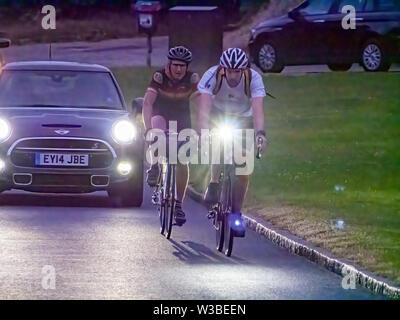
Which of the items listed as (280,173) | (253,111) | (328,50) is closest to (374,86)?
(328,50)

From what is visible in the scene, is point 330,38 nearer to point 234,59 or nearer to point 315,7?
point 315,7

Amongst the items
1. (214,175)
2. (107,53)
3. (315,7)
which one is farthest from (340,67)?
(214,175)

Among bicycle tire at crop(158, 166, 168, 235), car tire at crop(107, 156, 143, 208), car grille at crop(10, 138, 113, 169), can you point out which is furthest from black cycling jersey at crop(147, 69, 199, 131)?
car tire at crop(107, 156, 143, 208)

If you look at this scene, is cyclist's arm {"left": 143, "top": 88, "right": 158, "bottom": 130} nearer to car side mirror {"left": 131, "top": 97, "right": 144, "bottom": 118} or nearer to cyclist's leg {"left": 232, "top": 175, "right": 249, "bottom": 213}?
cyclist's leg {"left": 232, "top": 175, "right": 249, "bottom": 213}

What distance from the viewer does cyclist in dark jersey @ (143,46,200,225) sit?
587 inches

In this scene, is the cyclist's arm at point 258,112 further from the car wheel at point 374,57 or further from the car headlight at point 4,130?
the car wheel at point 374,57

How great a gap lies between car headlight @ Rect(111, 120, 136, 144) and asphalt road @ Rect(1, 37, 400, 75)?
1667 centimetres

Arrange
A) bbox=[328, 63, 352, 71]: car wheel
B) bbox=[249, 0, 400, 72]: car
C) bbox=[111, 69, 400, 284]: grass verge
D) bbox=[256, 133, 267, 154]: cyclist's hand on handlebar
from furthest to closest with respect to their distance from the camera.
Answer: bbox=[328, 63, 352, 71]: car wheel → bbox=[249, 0, 400, 72]: car → bbox=[111, 69, 400, 284]: grass verge → bbox=[256, 133, 267, 154]: cyclist's hand on handlebar

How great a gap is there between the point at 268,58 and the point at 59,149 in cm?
1662

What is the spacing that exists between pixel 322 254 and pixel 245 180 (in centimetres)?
113

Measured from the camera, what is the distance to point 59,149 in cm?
1723

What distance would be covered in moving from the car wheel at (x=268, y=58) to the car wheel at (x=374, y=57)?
2.03 m

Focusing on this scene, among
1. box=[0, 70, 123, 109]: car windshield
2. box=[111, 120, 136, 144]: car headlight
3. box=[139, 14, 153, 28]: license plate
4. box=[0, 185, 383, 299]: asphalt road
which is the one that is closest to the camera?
box=[0, 185, 383, 299]: asphalt road

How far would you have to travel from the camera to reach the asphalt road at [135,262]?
11617mm
